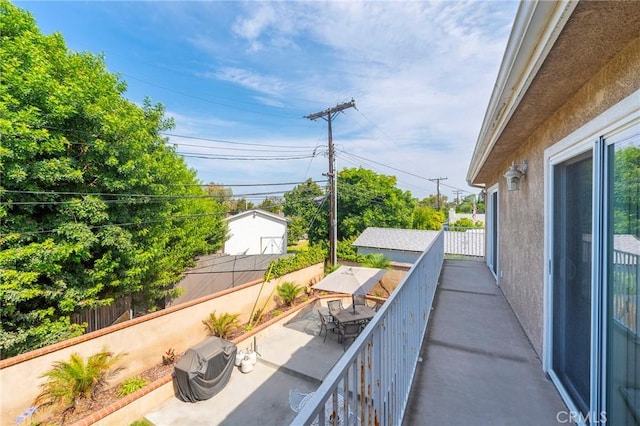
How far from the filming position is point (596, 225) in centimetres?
173

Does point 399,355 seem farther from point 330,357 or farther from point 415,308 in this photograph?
point 330,357

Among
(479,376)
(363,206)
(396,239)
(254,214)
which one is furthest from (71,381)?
(254,214)

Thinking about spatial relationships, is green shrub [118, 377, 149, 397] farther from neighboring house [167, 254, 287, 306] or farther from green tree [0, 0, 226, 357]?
neighboring house [167, 254, 287, 306]

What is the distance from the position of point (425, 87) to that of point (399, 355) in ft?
20.1

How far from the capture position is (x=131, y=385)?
6363 mm

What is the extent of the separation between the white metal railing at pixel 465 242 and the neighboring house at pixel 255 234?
15.5m

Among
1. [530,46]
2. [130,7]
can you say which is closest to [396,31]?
[530,46]

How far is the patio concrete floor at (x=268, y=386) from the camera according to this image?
5723mm

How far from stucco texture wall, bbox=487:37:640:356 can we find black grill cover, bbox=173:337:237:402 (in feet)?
20.8

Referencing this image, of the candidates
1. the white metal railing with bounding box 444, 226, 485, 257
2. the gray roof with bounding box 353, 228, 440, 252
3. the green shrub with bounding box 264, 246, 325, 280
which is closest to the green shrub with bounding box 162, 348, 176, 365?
the green shrub with bounding box 264, 246, 325, 280

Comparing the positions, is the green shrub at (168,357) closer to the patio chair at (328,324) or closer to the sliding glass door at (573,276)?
the patio chair at (328,324)

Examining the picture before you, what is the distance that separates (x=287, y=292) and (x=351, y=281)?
3631 mm

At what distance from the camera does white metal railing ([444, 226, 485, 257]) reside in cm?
1207

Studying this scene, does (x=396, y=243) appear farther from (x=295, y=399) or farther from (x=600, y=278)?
(x=600, y=278)
